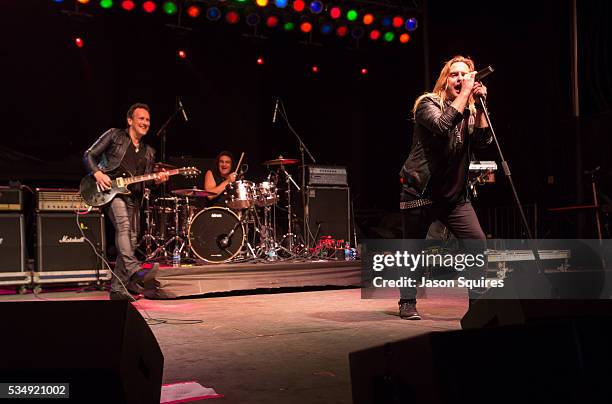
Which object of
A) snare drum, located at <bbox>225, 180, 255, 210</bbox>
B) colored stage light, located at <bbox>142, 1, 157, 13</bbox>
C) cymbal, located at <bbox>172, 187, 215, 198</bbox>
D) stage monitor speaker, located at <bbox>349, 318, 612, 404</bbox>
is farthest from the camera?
colored stage light, located at <bbox>142, 1, 157, 13</bbox>

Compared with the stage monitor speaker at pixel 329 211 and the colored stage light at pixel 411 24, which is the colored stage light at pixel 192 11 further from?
the colored stage light at pixel 411 24

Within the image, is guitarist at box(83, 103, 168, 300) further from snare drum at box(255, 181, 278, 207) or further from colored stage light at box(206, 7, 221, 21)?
colored stage light at box(206, 7, 221, 21)

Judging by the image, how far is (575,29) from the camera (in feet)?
27.7

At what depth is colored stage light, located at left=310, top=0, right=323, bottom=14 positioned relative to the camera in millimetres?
9031

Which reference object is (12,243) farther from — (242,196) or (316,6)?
(316,6)

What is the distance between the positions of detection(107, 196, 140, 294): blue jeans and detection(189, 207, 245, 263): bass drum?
1.52m

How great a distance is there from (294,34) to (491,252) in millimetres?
5980

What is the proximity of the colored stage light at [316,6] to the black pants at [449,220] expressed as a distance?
583cm

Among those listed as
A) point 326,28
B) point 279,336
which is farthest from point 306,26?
point 279,336

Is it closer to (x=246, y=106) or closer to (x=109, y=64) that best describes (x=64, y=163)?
(x=109, y=64)

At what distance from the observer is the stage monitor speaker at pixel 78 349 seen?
129 centimetres

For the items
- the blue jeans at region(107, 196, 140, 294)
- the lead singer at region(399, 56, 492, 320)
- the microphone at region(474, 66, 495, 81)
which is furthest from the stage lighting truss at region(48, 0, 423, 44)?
the microphone at region(474, 66, 495, 81)

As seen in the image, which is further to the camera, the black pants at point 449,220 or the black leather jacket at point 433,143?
the black pants at point 449,220

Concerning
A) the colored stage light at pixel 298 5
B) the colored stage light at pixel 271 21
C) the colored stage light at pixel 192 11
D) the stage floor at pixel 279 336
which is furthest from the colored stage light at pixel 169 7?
the stage floor at pixel 279 336
